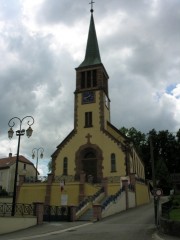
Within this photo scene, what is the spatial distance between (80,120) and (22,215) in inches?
941

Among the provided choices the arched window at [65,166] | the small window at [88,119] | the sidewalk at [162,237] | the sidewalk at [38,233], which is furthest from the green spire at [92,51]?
the sidewalk at [162,237]

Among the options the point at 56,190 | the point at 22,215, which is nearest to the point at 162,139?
the point at 56,190

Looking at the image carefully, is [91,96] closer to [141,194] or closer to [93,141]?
[93,141]

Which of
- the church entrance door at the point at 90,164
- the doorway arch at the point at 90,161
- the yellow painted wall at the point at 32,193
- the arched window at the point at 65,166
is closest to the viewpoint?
the yellow painted wall at the point at 32,193

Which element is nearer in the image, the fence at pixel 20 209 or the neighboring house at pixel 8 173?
the fence at pixel 20 209

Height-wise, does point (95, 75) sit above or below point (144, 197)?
above

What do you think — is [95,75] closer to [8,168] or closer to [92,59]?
[92,59]

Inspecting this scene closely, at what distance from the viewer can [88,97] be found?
44.3m

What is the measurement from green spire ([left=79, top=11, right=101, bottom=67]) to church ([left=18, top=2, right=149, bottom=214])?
0.51 feet

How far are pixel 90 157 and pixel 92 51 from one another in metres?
17.7

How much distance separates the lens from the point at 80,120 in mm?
43438

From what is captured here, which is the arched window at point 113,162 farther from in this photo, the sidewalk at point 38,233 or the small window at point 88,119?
the sidewalk at point 38,233

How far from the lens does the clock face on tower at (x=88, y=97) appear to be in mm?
44000

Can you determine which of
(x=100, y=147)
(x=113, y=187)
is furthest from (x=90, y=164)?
(x=113, y=187)
